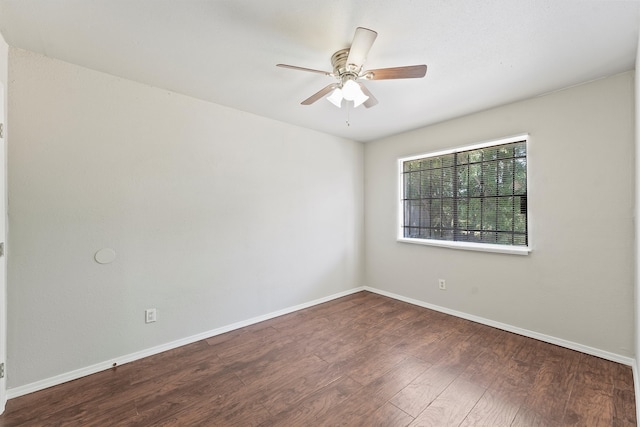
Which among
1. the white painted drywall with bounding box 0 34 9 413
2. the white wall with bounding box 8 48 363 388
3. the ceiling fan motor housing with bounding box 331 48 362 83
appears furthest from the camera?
the white wall with bounding box 8 48 363 388

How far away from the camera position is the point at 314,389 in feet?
6.15

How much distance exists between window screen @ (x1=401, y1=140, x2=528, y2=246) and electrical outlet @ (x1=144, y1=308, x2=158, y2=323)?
10.4 feet

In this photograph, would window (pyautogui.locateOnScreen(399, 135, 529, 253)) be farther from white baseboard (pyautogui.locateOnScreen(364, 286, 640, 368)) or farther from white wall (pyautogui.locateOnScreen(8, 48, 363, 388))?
white wall (pyautogui.locateOnScreen(8, 48, 363, 388))

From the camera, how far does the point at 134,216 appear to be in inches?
89.3

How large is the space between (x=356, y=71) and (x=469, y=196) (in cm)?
223

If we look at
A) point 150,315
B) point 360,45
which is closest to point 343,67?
point 360,45

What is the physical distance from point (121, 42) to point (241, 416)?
255cm

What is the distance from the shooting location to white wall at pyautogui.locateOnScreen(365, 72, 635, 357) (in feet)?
7.09

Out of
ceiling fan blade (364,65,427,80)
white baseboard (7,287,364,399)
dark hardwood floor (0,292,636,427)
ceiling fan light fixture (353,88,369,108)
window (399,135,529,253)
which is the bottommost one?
dark hardwood floor (0,292,636,427)

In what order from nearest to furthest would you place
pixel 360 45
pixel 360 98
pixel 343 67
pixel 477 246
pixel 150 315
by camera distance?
pixel 360 45, pixel 343 67, pixel 360 98, pixel 150 315, pixel 477 246

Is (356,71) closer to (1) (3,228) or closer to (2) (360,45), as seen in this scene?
(2) (360,45)

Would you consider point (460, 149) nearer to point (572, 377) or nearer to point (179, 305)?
point (572, 377)

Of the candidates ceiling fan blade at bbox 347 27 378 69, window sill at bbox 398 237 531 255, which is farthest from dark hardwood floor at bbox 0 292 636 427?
ceiling fan blade at bbox 347 27 378 69

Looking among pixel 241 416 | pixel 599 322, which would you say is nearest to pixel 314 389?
pixel 241 416
